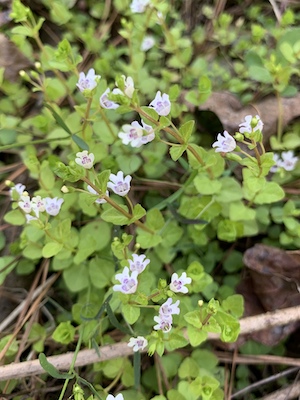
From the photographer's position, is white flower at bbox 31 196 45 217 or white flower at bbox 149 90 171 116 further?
white flower at bbox 31 196 45 217

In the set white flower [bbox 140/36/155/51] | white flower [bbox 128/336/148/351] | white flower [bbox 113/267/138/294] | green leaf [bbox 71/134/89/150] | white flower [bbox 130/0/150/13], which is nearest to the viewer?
white flower [bbox 113/267/138/294]

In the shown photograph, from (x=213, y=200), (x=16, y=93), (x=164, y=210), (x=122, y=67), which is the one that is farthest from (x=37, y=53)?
(x=213, y=200)

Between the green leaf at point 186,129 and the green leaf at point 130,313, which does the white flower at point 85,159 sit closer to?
the green leaf at point 186,129

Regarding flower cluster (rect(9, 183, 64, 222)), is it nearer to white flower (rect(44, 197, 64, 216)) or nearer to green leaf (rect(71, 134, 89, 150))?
white flower (rect(44, 197, 64, 216))

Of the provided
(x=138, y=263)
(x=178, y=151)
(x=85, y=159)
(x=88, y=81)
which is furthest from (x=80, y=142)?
(x=138, y=263)

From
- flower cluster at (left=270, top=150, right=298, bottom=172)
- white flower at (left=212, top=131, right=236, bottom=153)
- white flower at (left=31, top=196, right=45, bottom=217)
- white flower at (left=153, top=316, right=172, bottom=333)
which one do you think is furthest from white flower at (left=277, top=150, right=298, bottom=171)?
white flower at (left=31, top=196, right=45, bottom=217)

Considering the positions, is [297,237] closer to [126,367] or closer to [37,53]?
[126,367]
